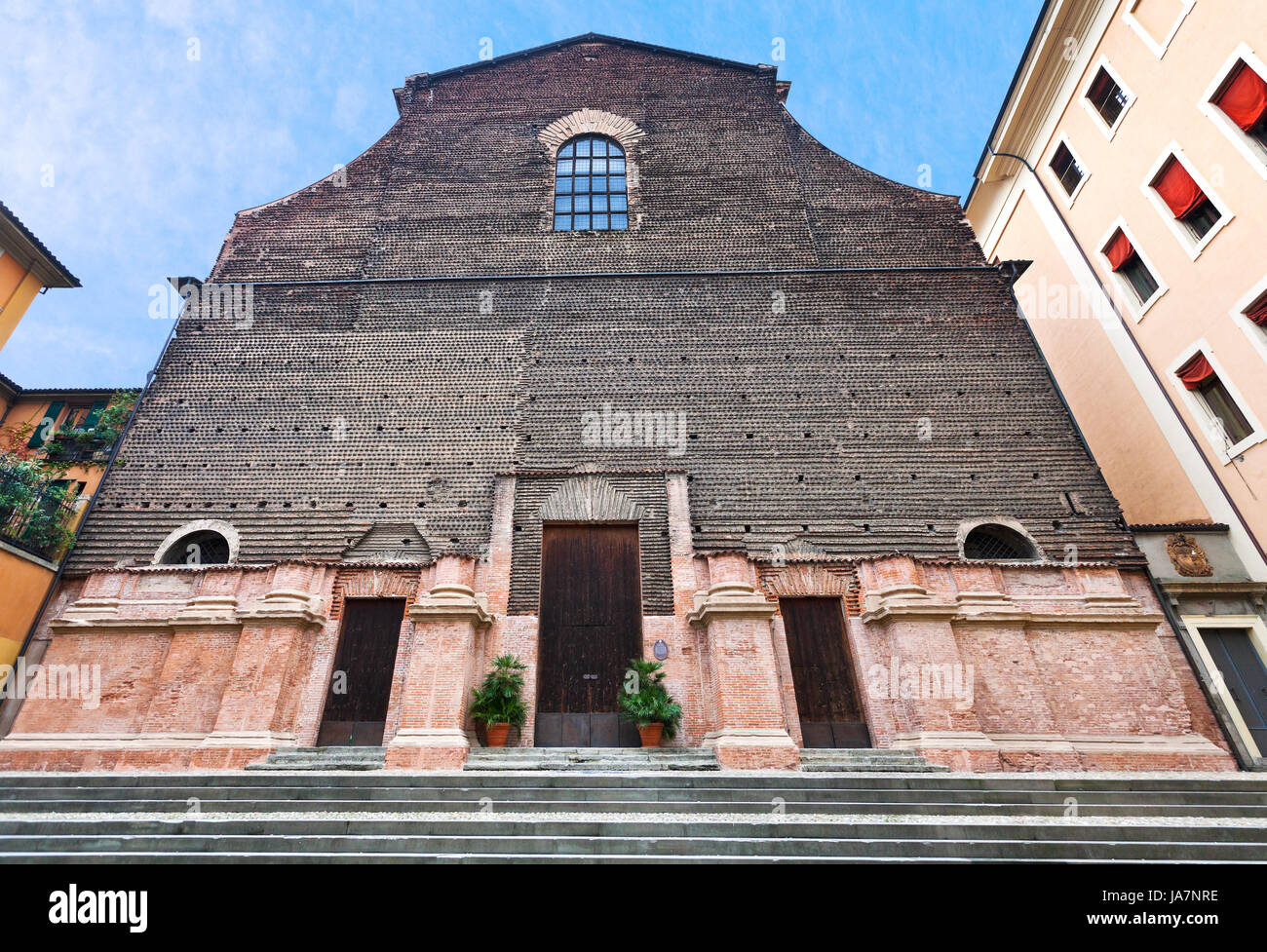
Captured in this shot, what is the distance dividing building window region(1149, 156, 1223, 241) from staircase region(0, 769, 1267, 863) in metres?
9.68

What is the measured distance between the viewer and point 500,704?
8953 mm

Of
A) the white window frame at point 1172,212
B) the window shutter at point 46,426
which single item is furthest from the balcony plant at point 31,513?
the white window frame at point 1172,212

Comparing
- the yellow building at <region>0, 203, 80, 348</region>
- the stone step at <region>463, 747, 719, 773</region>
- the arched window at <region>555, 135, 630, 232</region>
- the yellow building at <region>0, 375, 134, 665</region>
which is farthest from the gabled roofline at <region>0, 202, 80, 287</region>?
the stone step at <region>463, 747, 719, 773</region>

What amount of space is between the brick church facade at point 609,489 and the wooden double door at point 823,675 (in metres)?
0.05

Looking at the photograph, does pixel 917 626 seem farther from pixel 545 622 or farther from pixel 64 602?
pixel 64 602

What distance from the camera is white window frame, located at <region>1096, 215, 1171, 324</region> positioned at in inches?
485

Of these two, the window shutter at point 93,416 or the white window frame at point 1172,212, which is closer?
the white window frame at point 1172,212

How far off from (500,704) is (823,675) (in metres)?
4.77

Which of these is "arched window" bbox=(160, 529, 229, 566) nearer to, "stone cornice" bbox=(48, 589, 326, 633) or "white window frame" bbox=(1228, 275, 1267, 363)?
"stone cornice" bbox=(48, 589, 326, 633)

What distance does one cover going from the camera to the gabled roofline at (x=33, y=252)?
38.8 ft

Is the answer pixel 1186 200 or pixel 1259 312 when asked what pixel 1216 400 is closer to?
pixel 1259 312

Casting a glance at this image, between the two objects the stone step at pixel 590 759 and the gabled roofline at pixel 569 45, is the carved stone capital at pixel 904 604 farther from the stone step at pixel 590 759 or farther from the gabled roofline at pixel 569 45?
the gabled roofline at pixel 569 45

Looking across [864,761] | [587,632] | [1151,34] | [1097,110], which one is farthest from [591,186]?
[864,761]

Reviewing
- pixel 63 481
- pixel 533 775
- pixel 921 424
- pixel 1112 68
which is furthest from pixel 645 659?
pixel 1112 68
